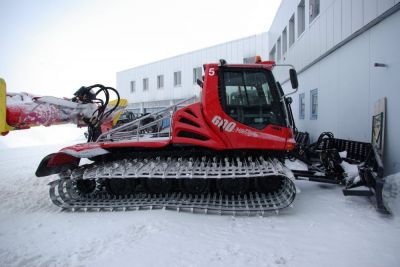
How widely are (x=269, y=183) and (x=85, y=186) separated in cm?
350

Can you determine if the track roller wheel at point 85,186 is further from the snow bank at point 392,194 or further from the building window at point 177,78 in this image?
the building window at point 177,78

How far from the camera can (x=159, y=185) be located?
5211 millimetres

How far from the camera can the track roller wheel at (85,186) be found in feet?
18.1

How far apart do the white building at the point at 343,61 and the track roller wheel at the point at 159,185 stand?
417 cm

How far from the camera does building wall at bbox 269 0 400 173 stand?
5449 mm

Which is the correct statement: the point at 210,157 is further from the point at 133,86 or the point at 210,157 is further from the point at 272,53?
the point at 133,86

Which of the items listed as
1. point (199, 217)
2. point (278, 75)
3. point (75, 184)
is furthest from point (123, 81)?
point (199, 217)

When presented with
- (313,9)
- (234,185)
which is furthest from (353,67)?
(234,185)

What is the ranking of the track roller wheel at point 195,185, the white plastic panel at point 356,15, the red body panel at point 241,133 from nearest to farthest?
1. the red body panel at point 241,133
2. the track roller wheel at point 195,185
3. the white plastic panel at point 356,15

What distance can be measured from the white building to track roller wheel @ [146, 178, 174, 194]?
417 cm

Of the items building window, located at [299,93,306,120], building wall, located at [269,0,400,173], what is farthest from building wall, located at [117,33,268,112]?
building wall, located at [269,0,400,173]

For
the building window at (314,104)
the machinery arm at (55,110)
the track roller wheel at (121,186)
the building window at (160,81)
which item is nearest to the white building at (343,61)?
the building window at (314,104)

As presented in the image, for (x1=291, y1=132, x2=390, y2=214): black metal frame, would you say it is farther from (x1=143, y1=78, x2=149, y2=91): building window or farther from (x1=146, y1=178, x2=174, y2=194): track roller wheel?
(x1=143, y1=78, x2=149, y2=91): building window

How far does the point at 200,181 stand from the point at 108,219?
1622mm
